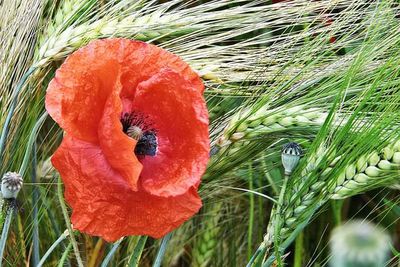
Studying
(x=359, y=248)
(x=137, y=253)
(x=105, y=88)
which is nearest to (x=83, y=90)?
(x=105, y=88)

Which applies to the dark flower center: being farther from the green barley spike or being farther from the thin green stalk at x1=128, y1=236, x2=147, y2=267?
the green barley spike

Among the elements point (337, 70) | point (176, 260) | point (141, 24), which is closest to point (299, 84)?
Result: point (337, 70)

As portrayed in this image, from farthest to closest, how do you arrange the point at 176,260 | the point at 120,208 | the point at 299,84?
the point at 176,260
the point at 299,84
the point at 120,208

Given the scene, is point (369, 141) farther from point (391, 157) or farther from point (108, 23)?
point (108, 23)

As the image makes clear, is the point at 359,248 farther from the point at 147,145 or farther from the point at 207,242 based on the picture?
the point at 207,242

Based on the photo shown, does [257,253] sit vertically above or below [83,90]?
below

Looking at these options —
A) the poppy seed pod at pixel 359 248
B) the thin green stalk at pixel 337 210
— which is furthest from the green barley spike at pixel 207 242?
the poppy seed pod at pixel 359 248
